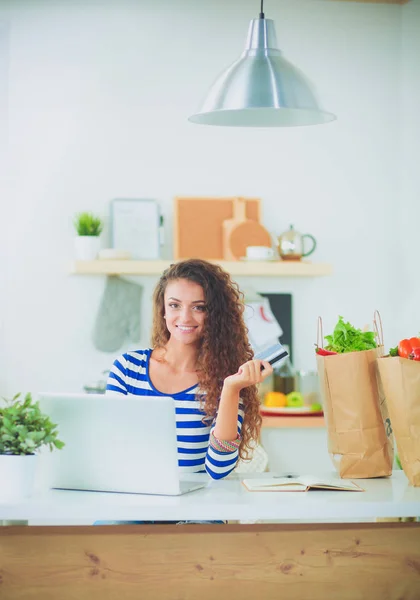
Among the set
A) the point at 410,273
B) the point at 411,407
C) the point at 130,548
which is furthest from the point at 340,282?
the point at 130,548

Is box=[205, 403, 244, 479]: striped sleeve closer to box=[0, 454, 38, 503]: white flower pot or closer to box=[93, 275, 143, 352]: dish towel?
box=[0, 454, 38, 503]: white flower pot

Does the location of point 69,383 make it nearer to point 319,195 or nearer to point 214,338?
point 319,195

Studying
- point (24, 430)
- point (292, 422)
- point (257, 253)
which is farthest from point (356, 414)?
point (257, 253)

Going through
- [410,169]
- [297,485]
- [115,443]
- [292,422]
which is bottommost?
[292,422]

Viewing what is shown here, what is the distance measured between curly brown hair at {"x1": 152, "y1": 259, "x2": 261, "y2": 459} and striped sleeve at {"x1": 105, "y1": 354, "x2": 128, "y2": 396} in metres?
0.17

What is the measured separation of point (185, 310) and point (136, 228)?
1935 millimetres

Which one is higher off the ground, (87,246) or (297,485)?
(87,246)

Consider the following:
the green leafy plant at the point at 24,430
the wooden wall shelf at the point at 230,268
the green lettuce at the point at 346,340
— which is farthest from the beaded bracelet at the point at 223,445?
the wooden wall shelf at the point at 230,268

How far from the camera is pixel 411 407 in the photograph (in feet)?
6.62

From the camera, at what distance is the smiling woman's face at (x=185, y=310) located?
2.41 meters

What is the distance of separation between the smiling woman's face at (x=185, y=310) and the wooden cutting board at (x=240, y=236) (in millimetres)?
1819

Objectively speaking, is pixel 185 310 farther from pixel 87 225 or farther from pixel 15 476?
pixel 87 225

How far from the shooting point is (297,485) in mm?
1993

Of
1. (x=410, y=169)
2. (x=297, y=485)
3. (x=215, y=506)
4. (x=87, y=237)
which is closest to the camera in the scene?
(x=215, y=506)
